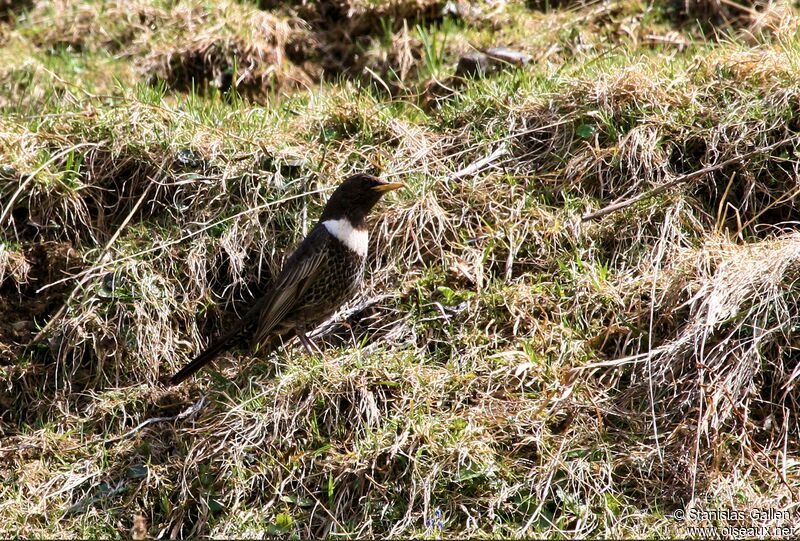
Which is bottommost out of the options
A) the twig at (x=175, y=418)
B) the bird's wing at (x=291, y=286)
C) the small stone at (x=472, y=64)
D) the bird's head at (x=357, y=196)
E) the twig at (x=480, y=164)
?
the twig at (x=175, y=418)

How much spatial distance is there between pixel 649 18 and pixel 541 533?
13.8 ft

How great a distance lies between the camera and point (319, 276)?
5.10 m

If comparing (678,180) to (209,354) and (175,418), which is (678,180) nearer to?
(209,354)

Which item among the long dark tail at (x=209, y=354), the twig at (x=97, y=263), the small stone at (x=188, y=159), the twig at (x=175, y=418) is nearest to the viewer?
the twig at (x=175, y=418)

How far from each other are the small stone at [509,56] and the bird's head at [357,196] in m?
1.73

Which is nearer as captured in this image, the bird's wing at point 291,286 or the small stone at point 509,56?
the bird's wing at point 291,286

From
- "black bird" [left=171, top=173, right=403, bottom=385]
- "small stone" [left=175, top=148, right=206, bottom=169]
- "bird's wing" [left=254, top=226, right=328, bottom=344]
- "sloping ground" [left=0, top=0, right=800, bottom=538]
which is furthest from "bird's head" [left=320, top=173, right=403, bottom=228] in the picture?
"small stone" [left=175, top=148, right=206, bottom=169]

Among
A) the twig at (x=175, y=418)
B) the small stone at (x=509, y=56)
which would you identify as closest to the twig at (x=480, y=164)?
the small stone at (x=509, y=56)

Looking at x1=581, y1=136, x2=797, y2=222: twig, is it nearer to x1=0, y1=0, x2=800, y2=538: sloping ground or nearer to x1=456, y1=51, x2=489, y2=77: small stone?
x1=0, y1=0, x2=800, y2=538: sloping ground

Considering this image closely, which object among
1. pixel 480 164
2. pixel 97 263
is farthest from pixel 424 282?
pixel 97 263

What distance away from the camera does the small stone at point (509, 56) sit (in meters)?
6.45

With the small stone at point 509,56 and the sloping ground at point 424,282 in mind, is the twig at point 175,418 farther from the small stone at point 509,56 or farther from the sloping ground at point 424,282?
the small stone at point 509,56

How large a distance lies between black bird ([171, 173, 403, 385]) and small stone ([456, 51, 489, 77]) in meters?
1.60

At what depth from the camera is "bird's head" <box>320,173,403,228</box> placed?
5164mm
